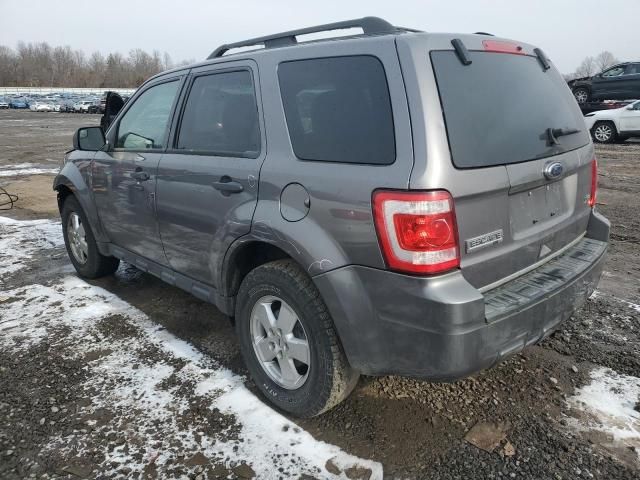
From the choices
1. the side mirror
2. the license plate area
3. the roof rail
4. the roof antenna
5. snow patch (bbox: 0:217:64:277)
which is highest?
the roof rail

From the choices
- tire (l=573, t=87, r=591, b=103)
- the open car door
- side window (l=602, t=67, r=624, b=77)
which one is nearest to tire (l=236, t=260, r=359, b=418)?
the open car door

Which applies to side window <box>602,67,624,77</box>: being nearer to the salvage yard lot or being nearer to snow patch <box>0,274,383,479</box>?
the salvage yard lot

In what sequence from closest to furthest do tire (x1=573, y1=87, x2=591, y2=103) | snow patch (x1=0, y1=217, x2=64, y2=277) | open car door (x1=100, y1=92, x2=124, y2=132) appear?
1. snow patch (x1=0, y1=217, x2=64, y2=277)
2. open car door (x1=100, y1=92, x2=124, y2=132)
3. tire (x1=573, y1=87, x2=591, y2=103)

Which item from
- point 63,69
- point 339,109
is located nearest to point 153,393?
point 339,109

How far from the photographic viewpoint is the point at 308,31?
9.27 ft

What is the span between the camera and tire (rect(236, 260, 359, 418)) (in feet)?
7.84

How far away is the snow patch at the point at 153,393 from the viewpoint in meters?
2.41

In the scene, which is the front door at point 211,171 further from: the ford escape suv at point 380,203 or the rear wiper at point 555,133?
the rear wiper at point 555,133

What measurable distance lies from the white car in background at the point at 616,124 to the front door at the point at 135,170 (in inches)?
585

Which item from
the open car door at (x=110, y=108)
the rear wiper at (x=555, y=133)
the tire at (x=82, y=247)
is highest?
the open car door at (x=110, y=108)

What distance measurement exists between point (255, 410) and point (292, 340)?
512mm

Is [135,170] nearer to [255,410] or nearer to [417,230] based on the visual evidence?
[255,410]

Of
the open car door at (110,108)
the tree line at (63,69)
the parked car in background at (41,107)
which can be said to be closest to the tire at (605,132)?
the open car door at (110,108)

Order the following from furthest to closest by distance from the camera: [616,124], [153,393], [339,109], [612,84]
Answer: [612,84] → [616,124] → [153,393] → [339,109]
